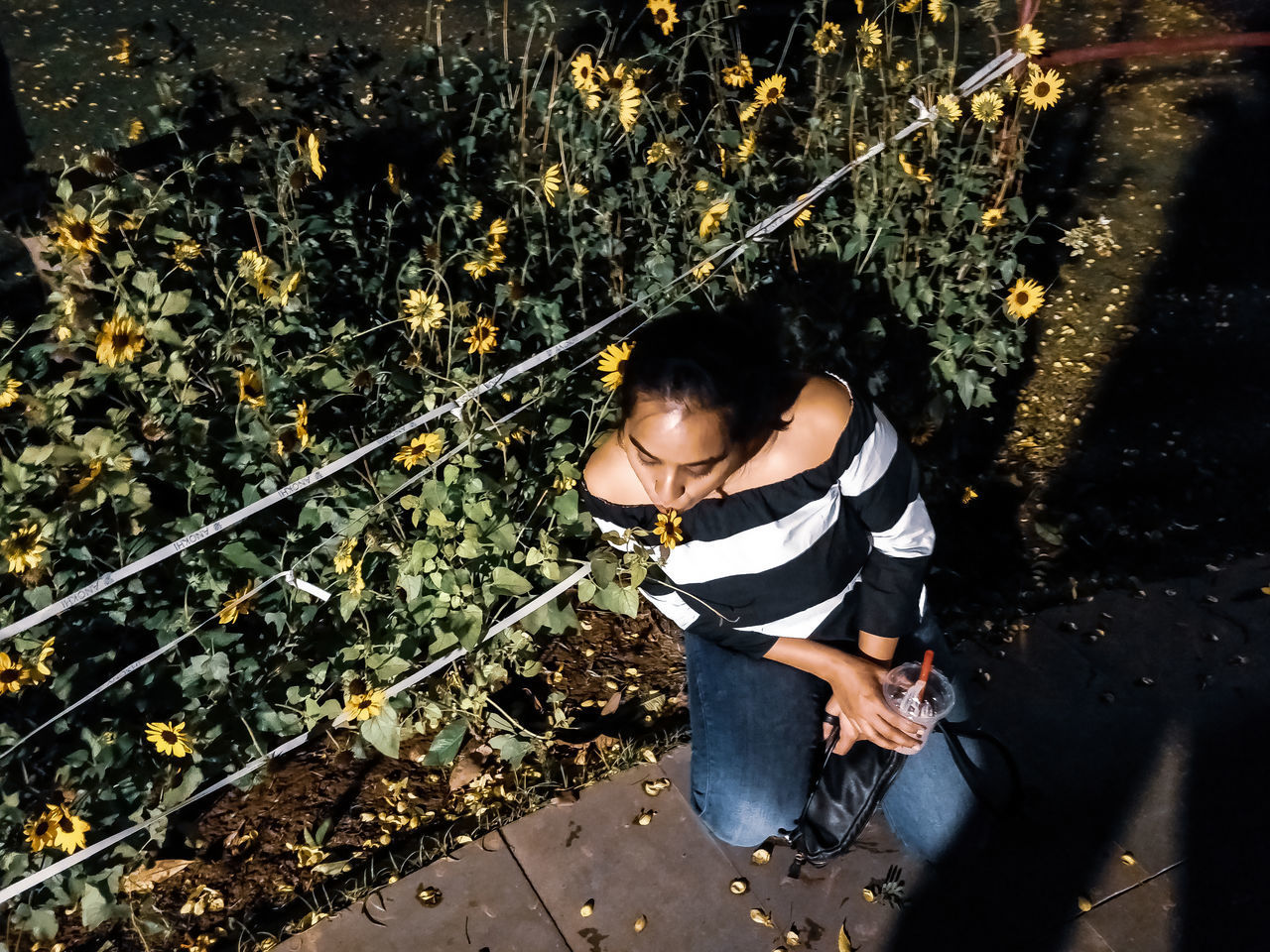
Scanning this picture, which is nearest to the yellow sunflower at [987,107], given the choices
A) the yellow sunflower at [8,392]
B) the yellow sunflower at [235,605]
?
the yellow sunflower at [235,605]

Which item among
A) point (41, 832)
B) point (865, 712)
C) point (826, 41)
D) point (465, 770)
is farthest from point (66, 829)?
point (826, 41)

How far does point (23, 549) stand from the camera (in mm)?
2100

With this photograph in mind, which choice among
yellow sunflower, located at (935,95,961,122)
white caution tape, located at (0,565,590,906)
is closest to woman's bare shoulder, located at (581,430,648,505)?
white caution tape, located at (0,565,590,906)

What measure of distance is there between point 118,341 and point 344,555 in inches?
26.7

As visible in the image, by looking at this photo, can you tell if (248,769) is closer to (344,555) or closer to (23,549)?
(344,555)

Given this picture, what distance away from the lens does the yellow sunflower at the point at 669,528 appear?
211 centimetres

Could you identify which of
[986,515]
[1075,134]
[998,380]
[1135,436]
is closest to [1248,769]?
[986,515]

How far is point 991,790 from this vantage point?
2.39 m

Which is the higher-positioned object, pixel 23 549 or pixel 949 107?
pixel 949 107

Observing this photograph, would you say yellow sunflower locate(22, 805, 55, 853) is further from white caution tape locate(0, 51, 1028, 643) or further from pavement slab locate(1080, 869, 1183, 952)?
pavement slab locate(1080, 869, 1183, 952)

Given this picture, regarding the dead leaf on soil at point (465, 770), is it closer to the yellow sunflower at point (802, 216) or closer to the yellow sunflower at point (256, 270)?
the yellow sunflower at point (256, 270)

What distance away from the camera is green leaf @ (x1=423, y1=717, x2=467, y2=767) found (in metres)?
2.55

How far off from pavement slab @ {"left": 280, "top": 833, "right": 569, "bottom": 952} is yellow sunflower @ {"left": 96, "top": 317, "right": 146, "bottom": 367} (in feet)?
4.56

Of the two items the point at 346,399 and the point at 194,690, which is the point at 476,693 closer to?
the point at 194,690
